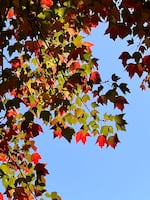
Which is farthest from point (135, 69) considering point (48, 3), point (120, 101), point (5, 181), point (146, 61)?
point (5, 181)

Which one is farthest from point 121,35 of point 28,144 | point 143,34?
point 28,144

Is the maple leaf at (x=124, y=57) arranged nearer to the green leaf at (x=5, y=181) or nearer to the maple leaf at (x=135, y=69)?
the maple leaf at (x=135, y=69)

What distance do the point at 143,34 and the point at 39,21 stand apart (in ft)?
3.55

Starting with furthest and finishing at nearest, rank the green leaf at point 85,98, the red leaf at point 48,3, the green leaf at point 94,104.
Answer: the green leaf at point 85,98, the green leaf at point 94,104, the red leaf at point 48,3

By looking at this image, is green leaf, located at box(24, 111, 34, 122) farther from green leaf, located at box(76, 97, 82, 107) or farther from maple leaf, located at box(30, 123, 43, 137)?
green leaf, located at box(76, 97, 82, 107)

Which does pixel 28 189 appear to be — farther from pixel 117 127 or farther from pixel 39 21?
pixel 39 21

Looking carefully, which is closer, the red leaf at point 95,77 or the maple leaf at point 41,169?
the maple leaf at point 41,169

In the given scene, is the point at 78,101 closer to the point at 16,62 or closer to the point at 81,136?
the point at 81,136

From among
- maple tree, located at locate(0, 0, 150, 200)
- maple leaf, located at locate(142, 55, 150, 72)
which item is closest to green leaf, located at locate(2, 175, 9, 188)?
maple tree, located at locate(0, 0, 150, 200)

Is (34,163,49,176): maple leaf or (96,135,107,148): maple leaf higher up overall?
(96,135,107,148): maple leaf

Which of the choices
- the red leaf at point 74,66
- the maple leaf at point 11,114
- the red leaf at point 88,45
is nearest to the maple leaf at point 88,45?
the red leaf at point 88,45

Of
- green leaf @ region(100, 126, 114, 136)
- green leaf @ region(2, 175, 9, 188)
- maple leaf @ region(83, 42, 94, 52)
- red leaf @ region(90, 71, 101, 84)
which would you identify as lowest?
green leaf @ region(2, 175, 9, 188)

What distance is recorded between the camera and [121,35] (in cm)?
409

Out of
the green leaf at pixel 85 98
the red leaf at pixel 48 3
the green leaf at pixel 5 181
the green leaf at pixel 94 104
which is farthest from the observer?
the green leaf at pixel 85 98
